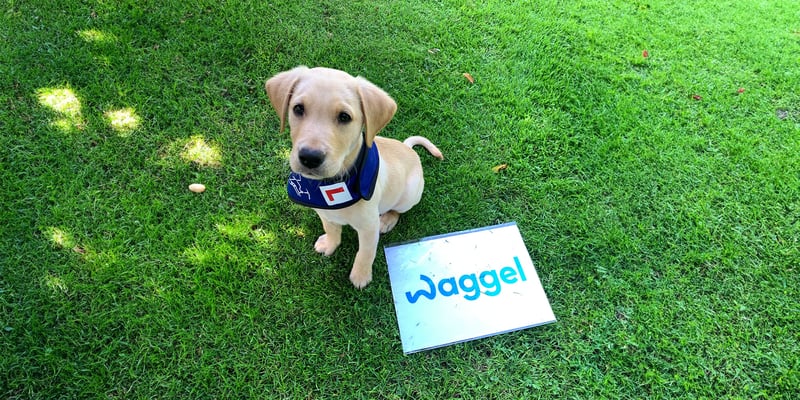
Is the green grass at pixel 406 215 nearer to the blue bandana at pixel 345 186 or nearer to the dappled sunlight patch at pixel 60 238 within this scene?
the dappled sunlight patch at pixel 60 238

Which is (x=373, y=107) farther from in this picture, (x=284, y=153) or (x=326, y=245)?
(x=284, y=153)

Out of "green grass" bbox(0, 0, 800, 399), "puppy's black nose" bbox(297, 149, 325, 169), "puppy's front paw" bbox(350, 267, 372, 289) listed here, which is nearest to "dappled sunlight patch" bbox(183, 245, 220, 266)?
"green grass" bbox(0, 0, 800, 399)

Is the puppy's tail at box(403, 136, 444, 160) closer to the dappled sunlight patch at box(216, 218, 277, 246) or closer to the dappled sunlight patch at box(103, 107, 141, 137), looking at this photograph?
the dappled sunlight patch at box(216, 218, 277, 246)

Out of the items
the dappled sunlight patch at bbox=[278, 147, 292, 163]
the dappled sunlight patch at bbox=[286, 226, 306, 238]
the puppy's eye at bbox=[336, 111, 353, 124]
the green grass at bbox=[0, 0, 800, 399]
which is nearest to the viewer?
the puppy's eye at bbox=[336, 111, 353, 124]

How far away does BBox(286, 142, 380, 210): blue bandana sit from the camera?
2.43 meters

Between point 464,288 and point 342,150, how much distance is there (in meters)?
1.67

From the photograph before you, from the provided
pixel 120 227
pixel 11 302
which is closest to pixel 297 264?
pixel 120 227

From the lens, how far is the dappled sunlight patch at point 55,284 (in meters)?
3.00

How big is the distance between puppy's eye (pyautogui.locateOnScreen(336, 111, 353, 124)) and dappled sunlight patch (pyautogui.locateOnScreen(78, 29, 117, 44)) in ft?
12.6

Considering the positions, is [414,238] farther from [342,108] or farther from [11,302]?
[11,302]

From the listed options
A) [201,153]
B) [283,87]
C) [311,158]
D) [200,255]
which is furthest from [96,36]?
[311,158]

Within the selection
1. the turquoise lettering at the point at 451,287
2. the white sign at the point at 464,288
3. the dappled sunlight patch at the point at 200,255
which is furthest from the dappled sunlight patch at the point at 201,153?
the turquoise lettering at the point at 451,287

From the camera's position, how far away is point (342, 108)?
7.04 ft

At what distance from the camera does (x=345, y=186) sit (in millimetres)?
2408
